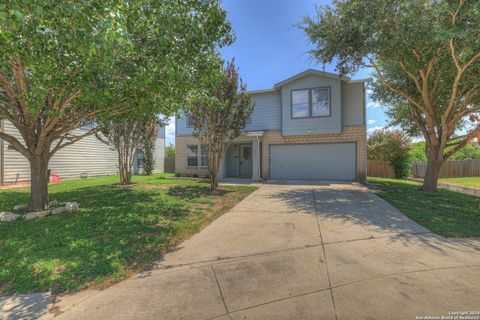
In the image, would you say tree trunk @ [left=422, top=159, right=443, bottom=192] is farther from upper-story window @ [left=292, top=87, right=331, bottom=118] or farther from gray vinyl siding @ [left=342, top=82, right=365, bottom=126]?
upper-story window @ [left=292, top=87, right=331, bottom=118]

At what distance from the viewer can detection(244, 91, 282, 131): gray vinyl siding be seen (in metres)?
13.3

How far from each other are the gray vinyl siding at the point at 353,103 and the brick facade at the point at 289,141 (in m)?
0.39

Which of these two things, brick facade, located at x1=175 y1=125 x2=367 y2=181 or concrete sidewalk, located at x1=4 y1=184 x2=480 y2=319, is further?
brick facade, located at x1=175 y1=125 x2=367 y2=181

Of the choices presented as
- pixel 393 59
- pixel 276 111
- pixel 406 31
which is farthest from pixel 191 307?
pixel 276 111

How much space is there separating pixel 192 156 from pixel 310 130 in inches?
311

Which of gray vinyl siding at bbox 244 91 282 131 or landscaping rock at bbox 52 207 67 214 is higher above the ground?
gray vinyl siding at bbox 244 91 282 131

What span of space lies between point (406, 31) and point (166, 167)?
1901 centimetres

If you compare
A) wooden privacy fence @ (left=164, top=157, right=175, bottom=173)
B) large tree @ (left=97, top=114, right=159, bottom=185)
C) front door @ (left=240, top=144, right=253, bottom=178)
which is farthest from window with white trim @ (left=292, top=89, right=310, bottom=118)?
wooden privacy fence @ (left=164, top=157, right=175, bottom=173)

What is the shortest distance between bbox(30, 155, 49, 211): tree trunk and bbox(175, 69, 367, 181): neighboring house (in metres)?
6.32

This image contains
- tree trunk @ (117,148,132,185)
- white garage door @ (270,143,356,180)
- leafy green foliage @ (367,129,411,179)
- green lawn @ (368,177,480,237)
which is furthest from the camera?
leafy green foliage @ (367,129,411,179)

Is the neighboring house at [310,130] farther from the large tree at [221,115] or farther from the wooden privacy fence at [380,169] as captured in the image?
the wooden privacy fence at [380,169]

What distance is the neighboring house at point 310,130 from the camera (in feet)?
38.9

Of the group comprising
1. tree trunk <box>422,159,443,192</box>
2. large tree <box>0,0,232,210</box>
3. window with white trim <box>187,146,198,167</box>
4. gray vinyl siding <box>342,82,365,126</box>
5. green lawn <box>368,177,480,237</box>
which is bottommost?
green lawn <box>368,177,480,237</box>

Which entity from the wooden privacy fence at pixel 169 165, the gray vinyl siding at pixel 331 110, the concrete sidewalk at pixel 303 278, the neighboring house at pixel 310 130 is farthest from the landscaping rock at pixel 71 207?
the wooden privacy fence at pixel 169 165
